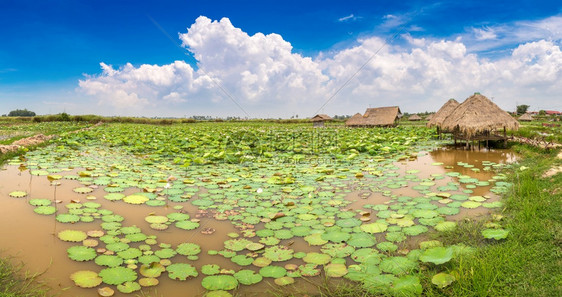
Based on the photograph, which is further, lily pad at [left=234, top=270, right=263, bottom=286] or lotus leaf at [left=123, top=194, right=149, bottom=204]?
lotus leaf at [left=123, top=194, right=149, bottom=204]

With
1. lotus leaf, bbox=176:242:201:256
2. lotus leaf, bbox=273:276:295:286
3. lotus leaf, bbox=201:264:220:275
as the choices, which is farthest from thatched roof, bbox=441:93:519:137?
lotus leaf, bbox=201:264:220:275

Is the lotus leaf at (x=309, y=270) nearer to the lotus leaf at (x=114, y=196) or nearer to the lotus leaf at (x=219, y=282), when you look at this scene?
the lotus leaf at (x=219, y=282)

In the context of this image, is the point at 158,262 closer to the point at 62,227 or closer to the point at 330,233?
the point at 62,227

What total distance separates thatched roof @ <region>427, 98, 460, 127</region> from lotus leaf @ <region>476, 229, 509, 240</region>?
492 inches

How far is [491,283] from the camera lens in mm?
2178

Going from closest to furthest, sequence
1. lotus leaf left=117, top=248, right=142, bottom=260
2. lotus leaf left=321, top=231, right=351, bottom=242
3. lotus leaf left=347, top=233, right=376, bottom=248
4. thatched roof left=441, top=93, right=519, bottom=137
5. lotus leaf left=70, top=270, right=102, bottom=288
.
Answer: lotus leaf left=70, top=270, right=102, bottom=288 → lotus leaf left=117, top=248, right=142, bottom=260 → lotus leaf left=347, top=233, right=376, bottom=248 → lotus leaf left=321, top=231, right=351, bottom=242 → thatched roof left=441, top=93, right=519, bottom=137

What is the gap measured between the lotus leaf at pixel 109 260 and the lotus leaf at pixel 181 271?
0.43 m

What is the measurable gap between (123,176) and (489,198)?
5788mm

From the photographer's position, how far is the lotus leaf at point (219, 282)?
87.4 inches

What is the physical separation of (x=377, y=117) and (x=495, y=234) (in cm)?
2685

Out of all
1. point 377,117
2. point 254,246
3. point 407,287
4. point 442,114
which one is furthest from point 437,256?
point 377,117

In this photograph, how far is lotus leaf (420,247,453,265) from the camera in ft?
7.53

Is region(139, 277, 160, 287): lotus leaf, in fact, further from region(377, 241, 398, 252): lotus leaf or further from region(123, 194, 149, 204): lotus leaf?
region(123, 194, 149, 204): lotus leaf

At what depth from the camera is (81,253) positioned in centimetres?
265
